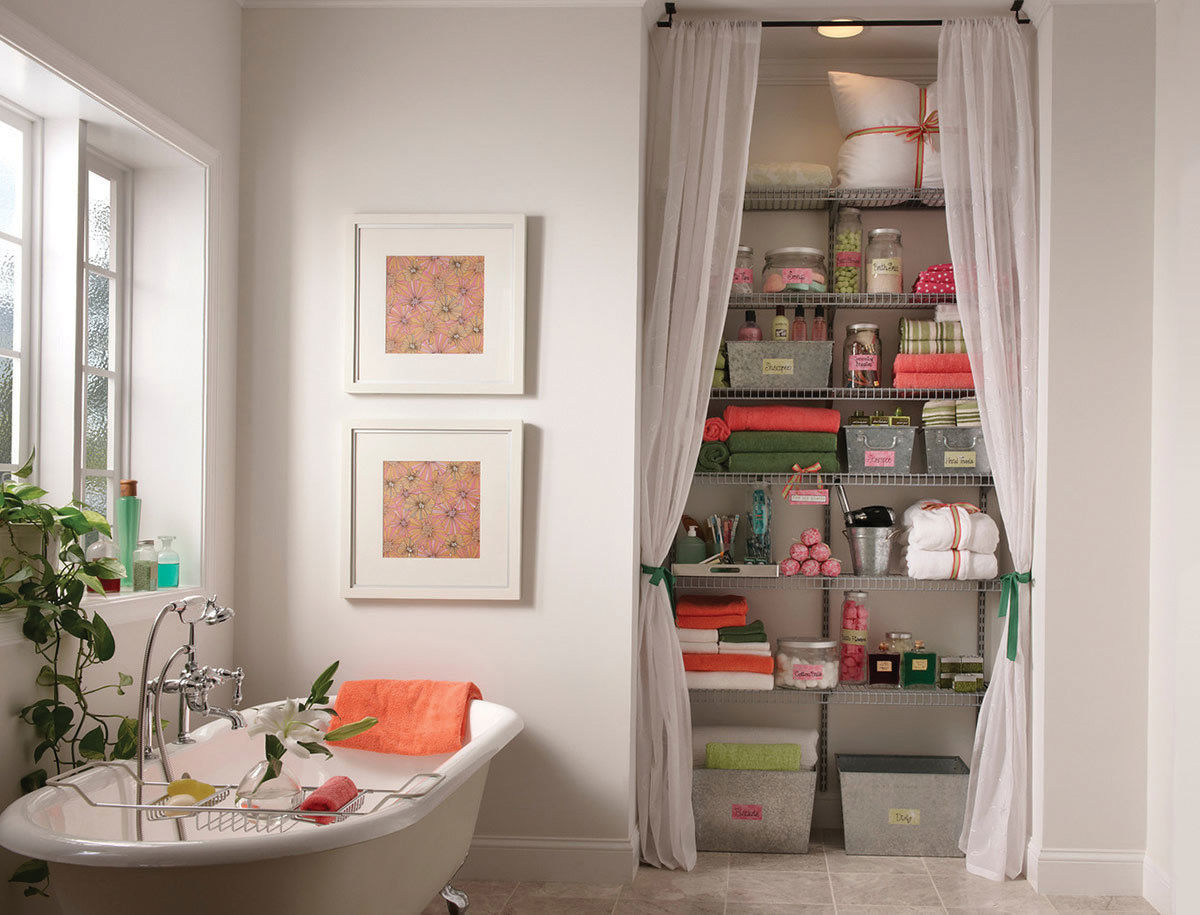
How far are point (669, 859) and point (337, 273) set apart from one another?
214 centimetres

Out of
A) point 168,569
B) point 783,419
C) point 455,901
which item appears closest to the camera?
point 455,901

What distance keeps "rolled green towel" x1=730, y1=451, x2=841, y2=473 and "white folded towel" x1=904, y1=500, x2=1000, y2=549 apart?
0.35 meters

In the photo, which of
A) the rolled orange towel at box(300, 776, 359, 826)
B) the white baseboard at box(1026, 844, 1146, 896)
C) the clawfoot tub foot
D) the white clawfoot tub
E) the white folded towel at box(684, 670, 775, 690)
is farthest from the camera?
the white folded towel at box(684, 670, 775, 690)

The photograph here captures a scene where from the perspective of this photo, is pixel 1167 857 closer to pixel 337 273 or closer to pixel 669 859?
pixel 669 859

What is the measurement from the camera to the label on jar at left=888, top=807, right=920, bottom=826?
11.6 ft

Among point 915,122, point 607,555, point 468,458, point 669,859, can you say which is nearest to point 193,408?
point 468,458

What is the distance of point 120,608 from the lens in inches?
106

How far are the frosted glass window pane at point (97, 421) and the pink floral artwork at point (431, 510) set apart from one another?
2.61 ft

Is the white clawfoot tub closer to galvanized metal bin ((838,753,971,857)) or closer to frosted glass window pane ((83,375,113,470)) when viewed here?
frosted glass window pane ((83,375,113,470))

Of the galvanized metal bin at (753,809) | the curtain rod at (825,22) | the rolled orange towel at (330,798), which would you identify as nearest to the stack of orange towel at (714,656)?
the galvanized metal bin at (753,809)

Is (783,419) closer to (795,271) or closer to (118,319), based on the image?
(795,271)

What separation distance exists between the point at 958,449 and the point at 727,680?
110 centimetres

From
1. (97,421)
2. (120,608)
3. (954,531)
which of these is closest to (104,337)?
(97,421)

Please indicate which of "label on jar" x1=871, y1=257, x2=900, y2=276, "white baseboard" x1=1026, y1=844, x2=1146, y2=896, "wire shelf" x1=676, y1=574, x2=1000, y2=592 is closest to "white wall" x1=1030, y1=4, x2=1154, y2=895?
"white baseboard" x1=1026, y1=844, x2=1146, y2=896
